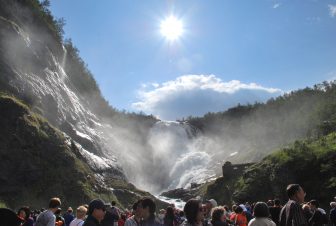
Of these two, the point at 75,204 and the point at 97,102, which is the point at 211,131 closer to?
the point at 97,102

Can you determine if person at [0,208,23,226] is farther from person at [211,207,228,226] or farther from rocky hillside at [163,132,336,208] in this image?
rocky hillside at [163,132,336,208]

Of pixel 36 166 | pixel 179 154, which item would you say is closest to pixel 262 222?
pixel 36 166

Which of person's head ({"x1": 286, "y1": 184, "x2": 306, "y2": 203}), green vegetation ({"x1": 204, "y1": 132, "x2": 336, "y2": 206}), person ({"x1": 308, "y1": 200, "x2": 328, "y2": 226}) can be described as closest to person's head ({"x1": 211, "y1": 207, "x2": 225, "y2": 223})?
person's head ({"x1": 286, "y1": 184, "x2": 306, "y2": 203})

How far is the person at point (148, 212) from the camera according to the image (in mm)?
7613

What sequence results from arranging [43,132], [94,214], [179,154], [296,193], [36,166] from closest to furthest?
[94,214]
[296,193]
[36,166]
[43,132]
[179,154]

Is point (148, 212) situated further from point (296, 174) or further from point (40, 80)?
point (40, 80)

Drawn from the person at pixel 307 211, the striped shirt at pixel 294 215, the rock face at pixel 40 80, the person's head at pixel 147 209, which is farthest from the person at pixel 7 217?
the rock face at pixel 40 80

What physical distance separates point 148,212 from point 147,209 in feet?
0.20

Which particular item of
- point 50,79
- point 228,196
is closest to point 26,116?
point 50,79

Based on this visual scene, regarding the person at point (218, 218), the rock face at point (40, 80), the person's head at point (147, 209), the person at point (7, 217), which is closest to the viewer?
the person at point (7, 217)

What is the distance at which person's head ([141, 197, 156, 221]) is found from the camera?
7.61 m

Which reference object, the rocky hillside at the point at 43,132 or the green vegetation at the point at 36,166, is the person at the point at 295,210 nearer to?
the green vegetation at the point at 36,166

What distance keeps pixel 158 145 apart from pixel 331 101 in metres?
40.5

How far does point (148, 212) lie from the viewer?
7625mm
